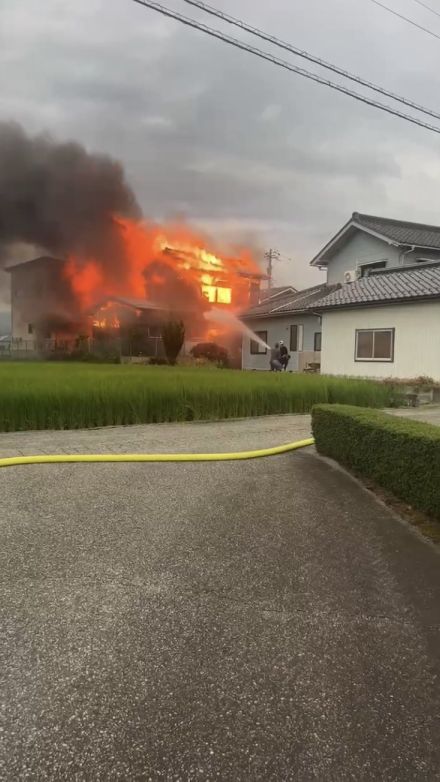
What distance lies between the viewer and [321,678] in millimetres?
2418

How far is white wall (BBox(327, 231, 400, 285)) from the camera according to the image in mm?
24562

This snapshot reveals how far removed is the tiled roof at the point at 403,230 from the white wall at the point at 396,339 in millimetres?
7734

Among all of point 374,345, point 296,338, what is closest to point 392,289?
point 374,345

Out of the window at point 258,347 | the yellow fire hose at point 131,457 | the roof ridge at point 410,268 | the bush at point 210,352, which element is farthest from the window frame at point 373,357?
the bush at point 210,352

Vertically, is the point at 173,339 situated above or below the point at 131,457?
above

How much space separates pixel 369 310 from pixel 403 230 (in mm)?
10585

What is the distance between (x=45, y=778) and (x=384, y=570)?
98.3 inches

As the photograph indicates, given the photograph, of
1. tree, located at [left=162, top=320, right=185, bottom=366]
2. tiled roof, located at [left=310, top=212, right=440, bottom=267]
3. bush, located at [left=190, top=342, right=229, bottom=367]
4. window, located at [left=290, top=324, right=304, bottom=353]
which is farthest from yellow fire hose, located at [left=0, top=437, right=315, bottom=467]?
bush, located at [left=190, top=342, right=229, bottom=367]

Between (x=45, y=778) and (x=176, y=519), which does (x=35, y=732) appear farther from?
(x=176, y=519)

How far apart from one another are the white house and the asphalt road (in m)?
11.8

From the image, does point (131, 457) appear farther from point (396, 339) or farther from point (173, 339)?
point (173, 339)

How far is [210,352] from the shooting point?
30.2 metres

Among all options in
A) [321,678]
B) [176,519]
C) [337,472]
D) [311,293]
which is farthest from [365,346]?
[321,678]

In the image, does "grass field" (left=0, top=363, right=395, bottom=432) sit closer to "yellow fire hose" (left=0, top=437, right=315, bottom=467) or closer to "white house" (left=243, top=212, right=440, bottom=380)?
"yellow fire hose" (left=0, top=437, right=315, bottom=467)
